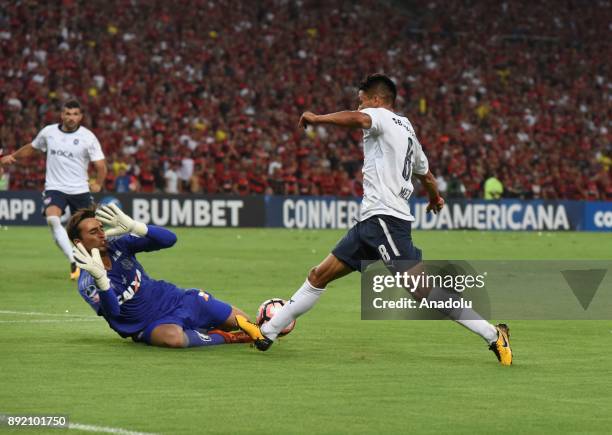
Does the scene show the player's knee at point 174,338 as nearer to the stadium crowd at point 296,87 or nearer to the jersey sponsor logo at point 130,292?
the jersey sponsor logo at point 130,292

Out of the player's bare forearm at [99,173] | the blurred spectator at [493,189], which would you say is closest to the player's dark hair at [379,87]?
the player's bare forearm at [99,173]

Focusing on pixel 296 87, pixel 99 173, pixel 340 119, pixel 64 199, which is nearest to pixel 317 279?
pixel 340 119

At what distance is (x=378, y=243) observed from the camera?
9938 mm

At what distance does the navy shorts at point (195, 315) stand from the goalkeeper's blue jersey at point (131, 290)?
0.06 m

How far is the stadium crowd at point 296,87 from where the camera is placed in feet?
124

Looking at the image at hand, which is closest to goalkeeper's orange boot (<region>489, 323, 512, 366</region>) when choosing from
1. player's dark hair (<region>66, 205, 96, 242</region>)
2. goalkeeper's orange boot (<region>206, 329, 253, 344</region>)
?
goalkeeper's orange boot (<region>206, 329, 253, 344</region>)

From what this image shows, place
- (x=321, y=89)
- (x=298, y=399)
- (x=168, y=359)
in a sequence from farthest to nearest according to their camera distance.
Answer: (x=321, y=89) → (x=168, y=359) → (x=298, y=399)

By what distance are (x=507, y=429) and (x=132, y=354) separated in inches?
157

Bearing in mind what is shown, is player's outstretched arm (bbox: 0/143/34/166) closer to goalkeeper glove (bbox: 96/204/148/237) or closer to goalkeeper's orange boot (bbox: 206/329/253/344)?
goalkeeper's orange boot (bbox: 206/329/253/344)

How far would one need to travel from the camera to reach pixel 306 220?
124ft

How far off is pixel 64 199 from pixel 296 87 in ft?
80.8

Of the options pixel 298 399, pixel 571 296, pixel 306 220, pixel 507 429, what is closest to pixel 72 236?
→ pixel 298 399

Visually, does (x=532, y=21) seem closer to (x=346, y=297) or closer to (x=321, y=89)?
(x=321, y=89)

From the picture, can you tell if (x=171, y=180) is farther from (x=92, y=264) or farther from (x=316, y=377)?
(x=316, y=377)
